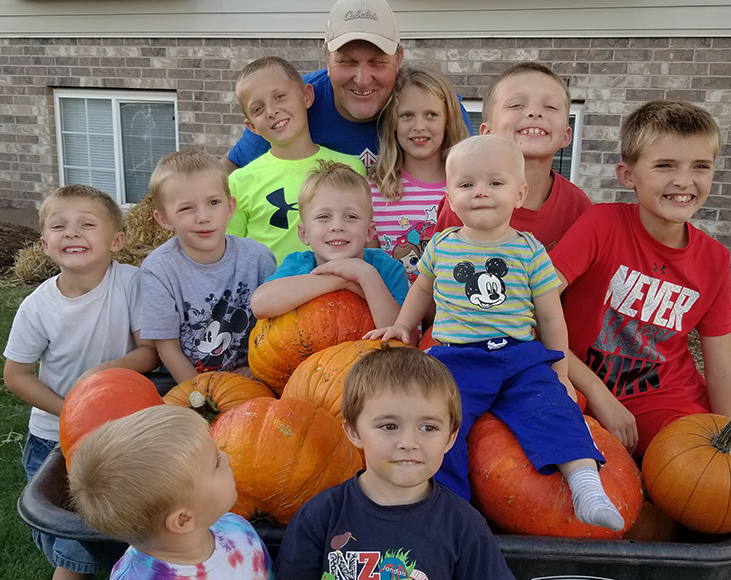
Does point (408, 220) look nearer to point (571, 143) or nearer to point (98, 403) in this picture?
point (98, 403)

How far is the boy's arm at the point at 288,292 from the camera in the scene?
259 centimetres

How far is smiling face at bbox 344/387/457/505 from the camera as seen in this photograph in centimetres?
164

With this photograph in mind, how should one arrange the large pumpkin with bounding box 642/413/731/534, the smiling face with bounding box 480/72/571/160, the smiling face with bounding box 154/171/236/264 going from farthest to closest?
the smiling face with bounding box 154/171/236/264, the smiling face with bounding box 480/72/571/160, the large pumpkin with bounding box 642/413/731/534

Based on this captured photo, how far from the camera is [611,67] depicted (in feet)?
21.9

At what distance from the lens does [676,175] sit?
8.16 ft

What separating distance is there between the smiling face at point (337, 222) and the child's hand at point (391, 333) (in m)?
0.48

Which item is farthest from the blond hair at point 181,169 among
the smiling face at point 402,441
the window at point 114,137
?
the window at point 114,137

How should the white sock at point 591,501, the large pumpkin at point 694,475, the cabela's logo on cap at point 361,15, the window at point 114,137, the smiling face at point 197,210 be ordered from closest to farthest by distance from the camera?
the white sock at point 591,501
the large pumpkin at point 694,475
the smiling face at point 197,210
the cabela's logo on cap at point 361,15
the window at point 114,137

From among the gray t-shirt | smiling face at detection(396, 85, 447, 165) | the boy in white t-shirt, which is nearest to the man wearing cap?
smiling face at detection(396, 85, 447, 165)

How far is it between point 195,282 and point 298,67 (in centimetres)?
542

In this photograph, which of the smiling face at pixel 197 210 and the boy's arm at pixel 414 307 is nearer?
the boy's arm at pixel 414 307

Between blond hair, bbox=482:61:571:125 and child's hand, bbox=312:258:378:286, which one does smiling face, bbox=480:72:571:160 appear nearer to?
blond hair, bbox=482:61:571:125

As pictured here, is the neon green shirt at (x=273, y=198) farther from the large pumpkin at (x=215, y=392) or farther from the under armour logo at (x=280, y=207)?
the large pumpkin at (x=215, y=392)

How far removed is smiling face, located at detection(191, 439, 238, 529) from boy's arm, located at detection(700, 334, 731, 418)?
2037 mm
